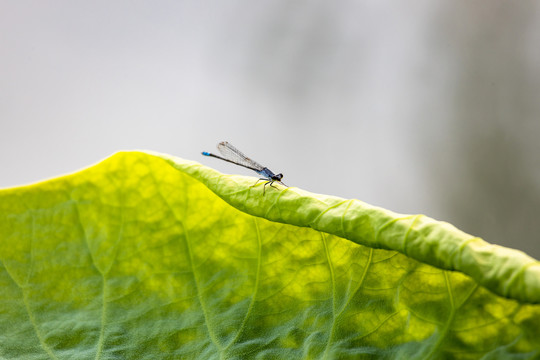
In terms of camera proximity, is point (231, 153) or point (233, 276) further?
point (231, 153)

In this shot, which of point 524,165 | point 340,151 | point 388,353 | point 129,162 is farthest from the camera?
point 340,151

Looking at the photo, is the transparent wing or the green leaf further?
the transparent wing

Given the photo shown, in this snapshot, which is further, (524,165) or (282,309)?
(524,165)

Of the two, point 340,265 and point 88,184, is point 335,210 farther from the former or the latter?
point 88,184

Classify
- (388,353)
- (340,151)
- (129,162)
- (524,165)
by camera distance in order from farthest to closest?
(340,151)
(524,165)
(129,162)
(388,353)

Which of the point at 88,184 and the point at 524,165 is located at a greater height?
the point at 88,184

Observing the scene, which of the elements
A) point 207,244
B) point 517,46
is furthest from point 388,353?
point 517,46

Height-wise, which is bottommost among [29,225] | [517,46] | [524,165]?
[524,165]

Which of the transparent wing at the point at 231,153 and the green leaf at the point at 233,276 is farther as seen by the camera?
the transparent wing at the point at 231,153
